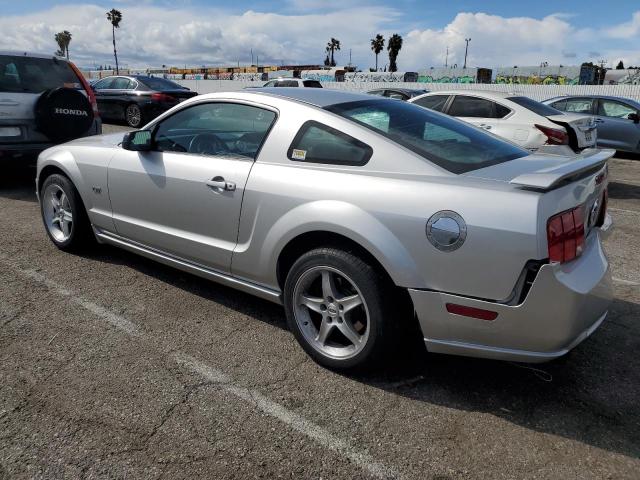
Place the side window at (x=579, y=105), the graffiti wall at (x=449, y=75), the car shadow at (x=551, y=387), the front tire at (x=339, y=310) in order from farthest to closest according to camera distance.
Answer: the graffiti wall at (x=449, y=75) → the side window at (x=579, y=105) → the front tire at (x=339, y=310) → the car shadow at (x=551, y=387)

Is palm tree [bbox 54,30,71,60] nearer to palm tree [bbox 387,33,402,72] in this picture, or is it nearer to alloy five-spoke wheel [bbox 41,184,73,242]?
palm tree [bbox 387,33,402,72]

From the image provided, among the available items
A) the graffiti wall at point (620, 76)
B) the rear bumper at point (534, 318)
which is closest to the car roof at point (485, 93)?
the rear bumper at point (534, 318)

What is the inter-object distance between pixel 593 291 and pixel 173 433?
78.9 inches

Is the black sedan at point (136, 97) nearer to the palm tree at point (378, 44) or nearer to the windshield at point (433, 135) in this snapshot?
the windshield at point (433, 135)

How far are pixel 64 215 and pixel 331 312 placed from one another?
9.81 ft

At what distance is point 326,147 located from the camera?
2.92 m

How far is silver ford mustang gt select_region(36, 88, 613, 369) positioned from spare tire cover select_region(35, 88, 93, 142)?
3261mm

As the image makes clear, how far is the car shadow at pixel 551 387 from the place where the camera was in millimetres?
2457

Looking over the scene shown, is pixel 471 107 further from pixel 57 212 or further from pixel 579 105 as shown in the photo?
pixel 57 212

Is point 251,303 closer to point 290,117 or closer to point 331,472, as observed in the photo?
point 290,117

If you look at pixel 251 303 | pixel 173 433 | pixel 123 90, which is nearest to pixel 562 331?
pixel 173 433

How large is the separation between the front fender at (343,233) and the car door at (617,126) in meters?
10.5

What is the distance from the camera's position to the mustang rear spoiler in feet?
7.40

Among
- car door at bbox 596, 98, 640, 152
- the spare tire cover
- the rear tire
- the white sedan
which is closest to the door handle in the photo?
the rear tire
